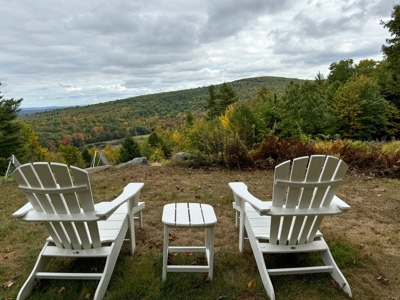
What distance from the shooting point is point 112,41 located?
17375mm

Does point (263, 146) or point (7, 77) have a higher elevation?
point (7, 77)

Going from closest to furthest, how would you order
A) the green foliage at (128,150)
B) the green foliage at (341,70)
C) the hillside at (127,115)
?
1. the green foliage at (128,150)
2. the green foliage at (341,70)
3. the hillside at (127,115)

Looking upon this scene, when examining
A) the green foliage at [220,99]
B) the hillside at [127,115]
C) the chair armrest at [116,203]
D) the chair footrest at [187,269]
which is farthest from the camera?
the hillside at [127,115]

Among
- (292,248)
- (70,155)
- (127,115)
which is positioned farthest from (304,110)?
(127,115)

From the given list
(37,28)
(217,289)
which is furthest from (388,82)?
(217,289)

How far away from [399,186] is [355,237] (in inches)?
111

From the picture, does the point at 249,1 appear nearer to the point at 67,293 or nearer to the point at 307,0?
the point at 307,0

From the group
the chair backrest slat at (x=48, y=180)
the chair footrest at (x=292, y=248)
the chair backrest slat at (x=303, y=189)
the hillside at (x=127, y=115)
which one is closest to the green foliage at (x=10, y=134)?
the hillside at (x=127, y=115)

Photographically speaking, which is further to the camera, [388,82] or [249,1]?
[388,82]

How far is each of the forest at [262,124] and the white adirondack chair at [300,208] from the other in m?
3.98

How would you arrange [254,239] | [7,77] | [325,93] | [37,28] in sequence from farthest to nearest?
1. [325,93]
2. [7,77]
3. [37,28]
4. [254,239]

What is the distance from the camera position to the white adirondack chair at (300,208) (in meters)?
1.88

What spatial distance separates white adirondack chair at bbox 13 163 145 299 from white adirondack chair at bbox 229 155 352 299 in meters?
1.20

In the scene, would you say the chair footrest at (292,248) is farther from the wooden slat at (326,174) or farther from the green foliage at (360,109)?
the green foliage at (360,109)
